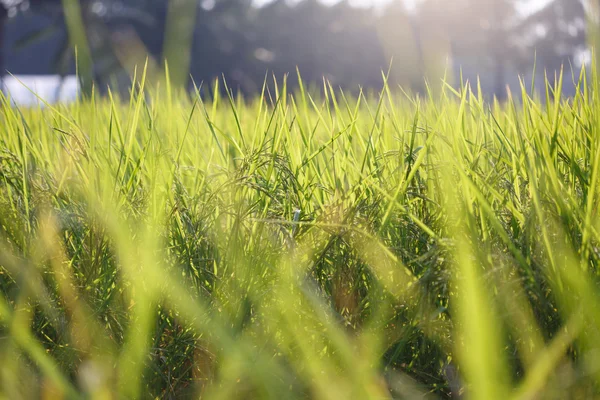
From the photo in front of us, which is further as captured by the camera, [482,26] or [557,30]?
[482,26]

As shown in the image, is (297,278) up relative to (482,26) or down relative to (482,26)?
up

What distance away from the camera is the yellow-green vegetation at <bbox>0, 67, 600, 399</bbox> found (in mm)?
837

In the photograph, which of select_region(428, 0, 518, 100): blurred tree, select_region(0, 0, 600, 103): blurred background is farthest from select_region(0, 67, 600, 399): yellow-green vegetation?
select_region(428, 0, 518, 100): blurred tree

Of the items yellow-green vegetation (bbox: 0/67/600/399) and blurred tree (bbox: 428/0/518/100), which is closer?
yellow-green vegetation (bbox: 0/67/600/399)

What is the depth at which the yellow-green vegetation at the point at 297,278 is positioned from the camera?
84 cm

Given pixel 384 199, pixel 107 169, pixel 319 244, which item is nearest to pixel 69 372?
pixel 107 169

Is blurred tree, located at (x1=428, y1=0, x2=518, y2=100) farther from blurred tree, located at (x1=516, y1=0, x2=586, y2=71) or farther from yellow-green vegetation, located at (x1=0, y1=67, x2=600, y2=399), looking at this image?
yellow-green vegetation, located at (x1=0, y1=67, x2=600, y2=399)

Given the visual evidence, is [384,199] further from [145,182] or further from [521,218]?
[145,182]

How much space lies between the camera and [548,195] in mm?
880

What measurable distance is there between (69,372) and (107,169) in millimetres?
312

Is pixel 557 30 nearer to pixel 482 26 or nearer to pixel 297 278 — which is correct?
pixel 482 26

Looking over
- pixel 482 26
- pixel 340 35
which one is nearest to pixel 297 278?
pixel 340 35

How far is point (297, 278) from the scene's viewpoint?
34.9 inches

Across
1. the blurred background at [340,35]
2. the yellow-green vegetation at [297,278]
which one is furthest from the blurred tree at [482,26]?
the yellow-green vegetation at [297,278]
